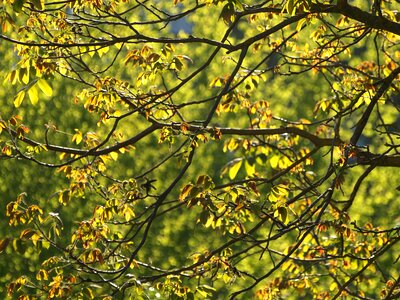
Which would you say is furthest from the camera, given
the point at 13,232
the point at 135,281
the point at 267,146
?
the point at 13,232

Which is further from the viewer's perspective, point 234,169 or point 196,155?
point 196,155

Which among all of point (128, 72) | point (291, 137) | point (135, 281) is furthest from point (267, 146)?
point (128, 72)

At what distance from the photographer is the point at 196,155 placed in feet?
60.6

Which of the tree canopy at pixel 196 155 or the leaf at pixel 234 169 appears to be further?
the leaf at pixel 234 169

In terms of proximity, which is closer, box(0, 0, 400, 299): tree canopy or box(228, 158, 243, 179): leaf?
box(0, 0, 400, 299): tree canopy

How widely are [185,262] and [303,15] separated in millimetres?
11511

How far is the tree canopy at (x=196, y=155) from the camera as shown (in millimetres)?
6016

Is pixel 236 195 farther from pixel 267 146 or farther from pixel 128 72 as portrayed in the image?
pixel 128 72

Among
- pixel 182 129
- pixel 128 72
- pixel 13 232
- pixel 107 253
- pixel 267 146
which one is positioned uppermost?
pixel 128 72

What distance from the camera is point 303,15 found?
6016mm

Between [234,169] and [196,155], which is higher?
[196,155]

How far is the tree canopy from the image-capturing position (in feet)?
19.7

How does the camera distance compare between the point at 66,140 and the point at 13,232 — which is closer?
the point at 13,232

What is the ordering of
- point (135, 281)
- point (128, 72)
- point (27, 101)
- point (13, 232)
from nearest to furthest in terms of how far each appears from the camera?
point (135, 281), point (13, 232), point (27, 101), point (128, 72)
